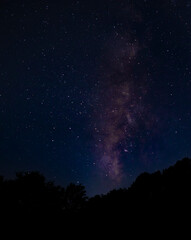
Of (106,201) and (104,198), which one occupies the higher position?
(104,198)

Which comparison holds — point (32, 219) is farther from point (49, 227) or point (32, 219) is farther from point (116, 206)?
point (116, 206)

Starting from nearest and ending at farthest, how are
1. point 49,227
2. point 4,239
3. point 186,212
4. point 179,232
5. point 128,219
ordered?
1. point 179,232
2. point 186,212
3. point 128,219
4. point 4,239
5. point 49,227

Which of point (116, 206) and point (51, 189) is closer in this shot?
point (116, 206)

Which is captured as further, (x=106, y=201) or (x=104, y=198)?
(x=104, y=198)

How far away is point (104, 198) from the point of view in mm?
17484

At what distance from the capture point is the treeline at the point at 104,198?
11086 mm

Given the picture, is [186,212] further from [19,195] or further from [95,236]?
[19,195]

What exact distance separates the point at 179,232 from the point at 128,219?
10.7 ft

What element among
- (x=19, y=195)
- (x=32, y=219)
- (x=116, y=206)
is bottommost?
(x=116, y=206)

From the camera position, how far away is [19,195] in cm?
2166

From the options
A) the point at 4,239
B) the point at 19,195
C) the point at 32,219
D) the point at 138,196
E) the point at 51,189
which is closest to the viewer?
the point at 138,196

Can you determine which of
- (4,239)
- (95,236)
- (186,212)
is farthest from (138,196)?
(4,239)

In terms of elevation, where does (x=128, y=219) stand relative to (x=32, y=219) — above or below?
below

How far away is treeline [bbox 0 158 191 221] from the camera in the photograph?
11.1 metres
